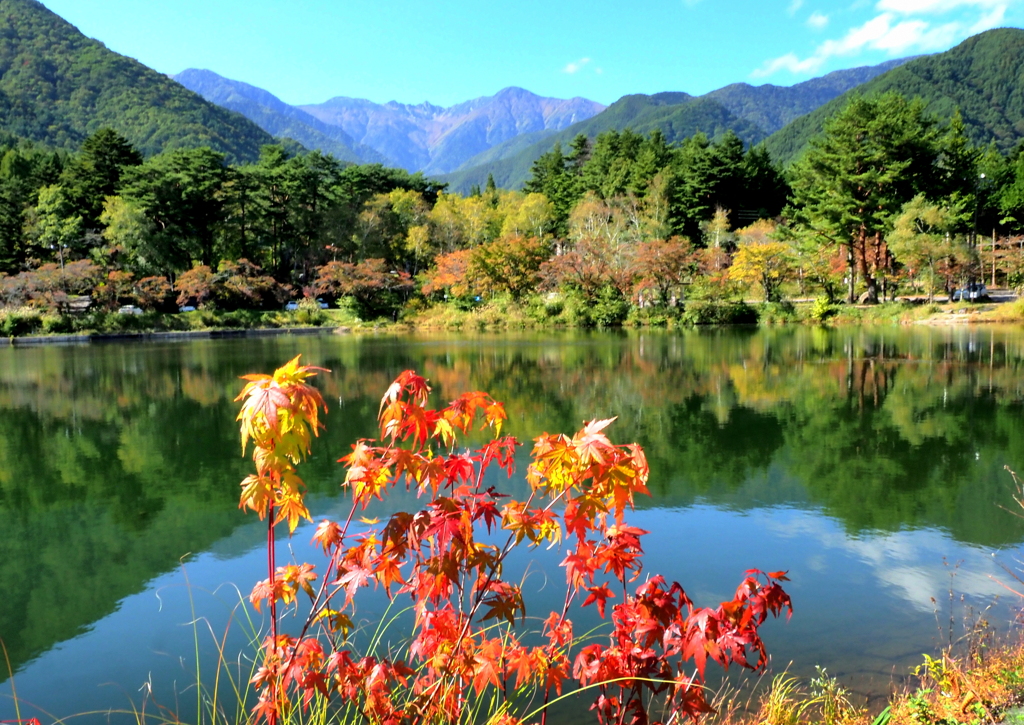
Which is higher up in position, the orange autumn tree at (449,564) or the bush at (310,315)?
the bush at (310,315)

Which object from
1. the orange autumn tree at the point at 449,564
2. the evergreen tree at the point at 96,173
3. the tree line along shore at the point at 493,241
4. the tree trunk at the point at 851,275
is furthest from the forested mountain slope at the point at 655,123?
the orange autumn tree at the point at 449,564

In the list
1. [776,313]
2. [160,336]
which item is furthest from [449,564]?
[160,336]

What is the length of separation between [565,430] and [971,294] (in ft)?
85.1

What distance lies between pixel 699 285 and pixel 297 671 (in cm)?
2789

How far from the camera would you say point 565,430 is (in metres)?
7.71

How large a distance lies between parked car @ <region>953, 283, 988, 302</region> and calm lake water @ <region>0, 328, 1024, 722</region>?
1612 centimetres

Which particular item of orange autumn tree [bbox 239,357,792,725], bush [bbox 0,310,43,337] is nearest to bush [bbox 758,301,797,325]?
orange autumn tree [bbox 239,357,792,725]

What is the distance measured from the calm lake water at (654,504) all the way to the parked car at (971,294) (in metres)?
16.1

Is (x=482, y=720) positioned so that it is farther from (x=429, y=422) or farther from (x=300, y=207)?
(x=300, y=207)

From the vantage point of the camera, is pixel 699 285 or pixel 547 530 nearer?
pixel 547 530

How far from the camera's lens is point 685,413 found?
28.9ft

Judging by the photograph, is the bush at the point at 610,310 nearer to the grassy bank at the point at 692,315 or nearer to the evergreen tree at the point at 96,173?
the grassy bank at the point at 692,315

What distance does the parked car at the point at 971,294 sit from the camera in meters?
26.3

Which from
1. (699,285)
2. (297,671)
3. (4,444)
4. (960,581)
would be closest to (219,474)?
(4,444)
